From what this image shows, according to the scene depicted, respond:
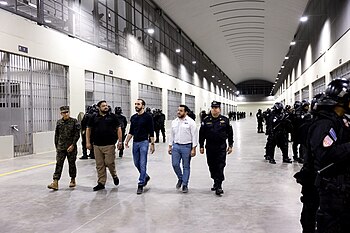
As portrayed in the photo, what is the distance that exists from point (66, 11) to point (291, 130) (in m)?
10.6

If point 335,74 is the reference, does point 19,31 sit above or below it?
above

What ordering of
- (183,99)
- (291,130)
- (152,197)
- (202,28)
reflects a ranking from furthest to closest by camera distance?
(183,99), (202,28), (291,130), (152,197)

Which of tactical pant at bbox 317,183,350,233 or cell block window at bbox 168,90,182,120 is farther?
cell block window at bbox 168,90,182,120

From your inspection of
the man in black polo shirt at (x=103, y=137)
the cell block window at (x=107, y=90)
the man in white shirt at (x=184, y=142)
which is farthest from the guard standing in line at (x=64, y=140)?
the cell block window at (x=107, y=90)

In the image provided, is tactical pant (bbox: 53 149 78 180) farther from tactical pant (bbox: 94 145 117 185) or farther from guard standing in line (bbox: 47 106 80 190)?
tactical pant (bbox: 94 145 117 185)

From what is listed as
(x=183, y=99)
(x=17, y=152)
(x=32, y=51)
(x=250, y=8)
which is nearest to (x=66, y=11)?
(x=32, y=51)

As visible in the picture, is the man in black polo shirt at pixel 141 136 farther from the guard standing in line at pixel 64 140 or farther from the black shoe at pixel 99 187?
the guard standing in line at pixel 64 140

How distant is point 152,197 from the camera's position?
598cm

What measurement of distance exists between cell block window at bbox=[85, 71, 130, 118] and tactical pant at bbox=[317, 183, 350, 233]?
570 inches

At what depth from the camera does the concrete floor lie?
4.51 metres

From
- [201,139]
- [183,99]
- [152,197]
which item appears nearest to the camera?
[152,197]

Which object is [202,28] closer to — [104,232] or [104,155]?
[104,155]

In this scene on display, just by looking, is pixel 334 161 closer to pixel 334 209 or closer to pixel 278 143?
pixel 334 209

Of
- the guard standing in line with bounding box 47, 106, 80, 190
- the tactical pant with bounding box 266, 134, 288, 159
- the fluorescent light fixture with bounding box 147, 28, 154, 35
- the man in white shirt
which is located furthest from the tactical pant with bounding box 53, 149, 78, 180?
the fluorescent light fixture with bounding box 147, 28, 154, 35
